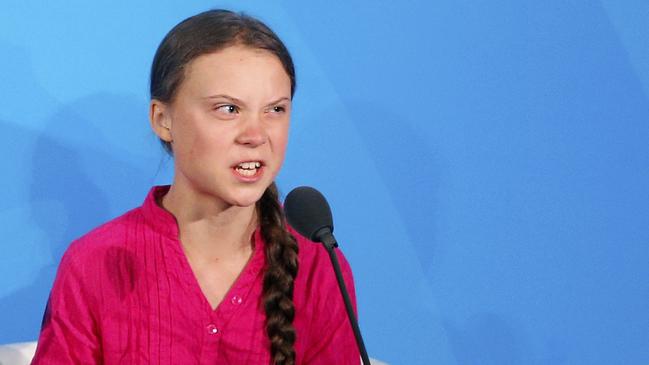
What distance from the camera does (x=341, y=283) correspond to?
105 centimetres

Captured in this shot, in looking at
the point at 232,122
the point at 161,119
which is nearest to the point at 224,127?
the point at 232,122

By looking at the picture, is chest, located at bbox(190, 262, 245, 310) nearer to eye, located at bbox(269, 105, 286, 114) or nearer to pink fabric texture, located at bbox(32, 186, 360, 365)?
pink fabric texture, located at bbox(32, 186, 360, 365)

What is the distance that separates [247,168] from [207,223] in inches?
4.6

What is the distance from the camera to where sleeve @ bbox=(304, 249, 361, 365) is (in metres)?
1.37

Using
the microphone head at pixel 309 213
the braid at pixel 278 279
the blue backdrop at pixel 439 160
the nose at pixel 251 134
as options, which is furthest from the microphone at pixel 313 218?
the blue backdrop at pixel 439 160

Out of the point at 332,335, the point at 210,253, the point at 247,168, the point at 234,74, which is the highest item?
the point at 234,74

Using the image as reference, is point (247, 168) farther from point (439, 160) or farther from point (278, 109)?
point (439, 160)

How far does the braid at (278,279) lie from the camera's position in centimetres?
132

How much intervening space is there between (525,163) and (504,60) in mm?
183

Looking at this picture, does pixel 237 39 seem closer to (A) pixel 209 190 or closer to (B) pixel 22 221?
(A) pixel 209 190

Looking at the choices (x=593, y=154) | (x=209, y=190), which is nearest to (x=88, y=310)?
(x=209, y=190)

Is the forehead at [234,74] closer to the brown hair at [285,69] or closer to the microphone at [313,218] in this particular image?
the brown hair at [285,69]

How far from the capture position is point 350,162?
1811 millimetres

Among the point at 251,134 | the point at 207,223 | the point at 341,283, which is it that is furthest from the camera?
the point at 207,223
